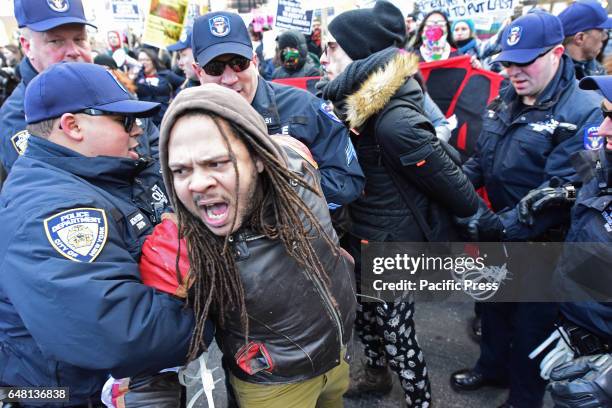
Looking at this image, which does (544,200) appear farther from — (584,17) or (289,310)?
(584,17)

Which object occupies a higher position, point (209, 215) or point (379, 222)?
point (209, 215)

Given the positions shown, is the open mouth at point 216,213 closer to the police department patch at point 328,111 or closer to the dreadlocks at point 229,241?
the dreadlocks at point 229,241

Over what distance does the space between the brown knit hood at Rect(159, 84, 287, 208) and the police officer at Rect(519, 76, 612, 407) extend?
4.62 ft

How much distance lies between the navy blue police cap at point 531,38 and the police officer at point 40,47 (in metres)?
2.10

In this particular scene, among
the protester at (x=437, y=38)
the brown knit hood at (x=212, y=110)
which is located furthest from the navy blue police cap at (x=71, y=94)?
the protester at (x=437, y=38)

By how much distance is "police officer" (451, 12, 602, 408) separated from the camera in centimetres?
221

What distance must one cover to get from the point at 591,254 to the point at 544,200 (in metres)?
0.42

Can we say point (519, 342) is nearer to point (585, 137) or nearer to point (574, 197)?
point (574, 197)

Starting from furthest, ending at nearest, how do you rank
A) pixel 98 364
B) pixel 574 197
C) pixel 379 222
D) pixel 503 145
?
pixel 503 145 < pixel 379 222 < pixel 574 197 < pixel 98 364

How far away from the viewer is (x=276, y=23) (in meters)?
5.97

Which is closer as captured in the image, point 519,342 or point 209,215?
point 209,215

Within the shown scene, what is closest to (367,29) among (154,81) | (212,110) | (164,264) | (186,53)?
(212,110)

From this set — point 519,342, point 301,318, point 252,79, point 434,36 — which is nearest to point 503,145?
point 519,342

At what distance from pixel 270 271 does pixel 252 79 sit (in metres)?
1.25
